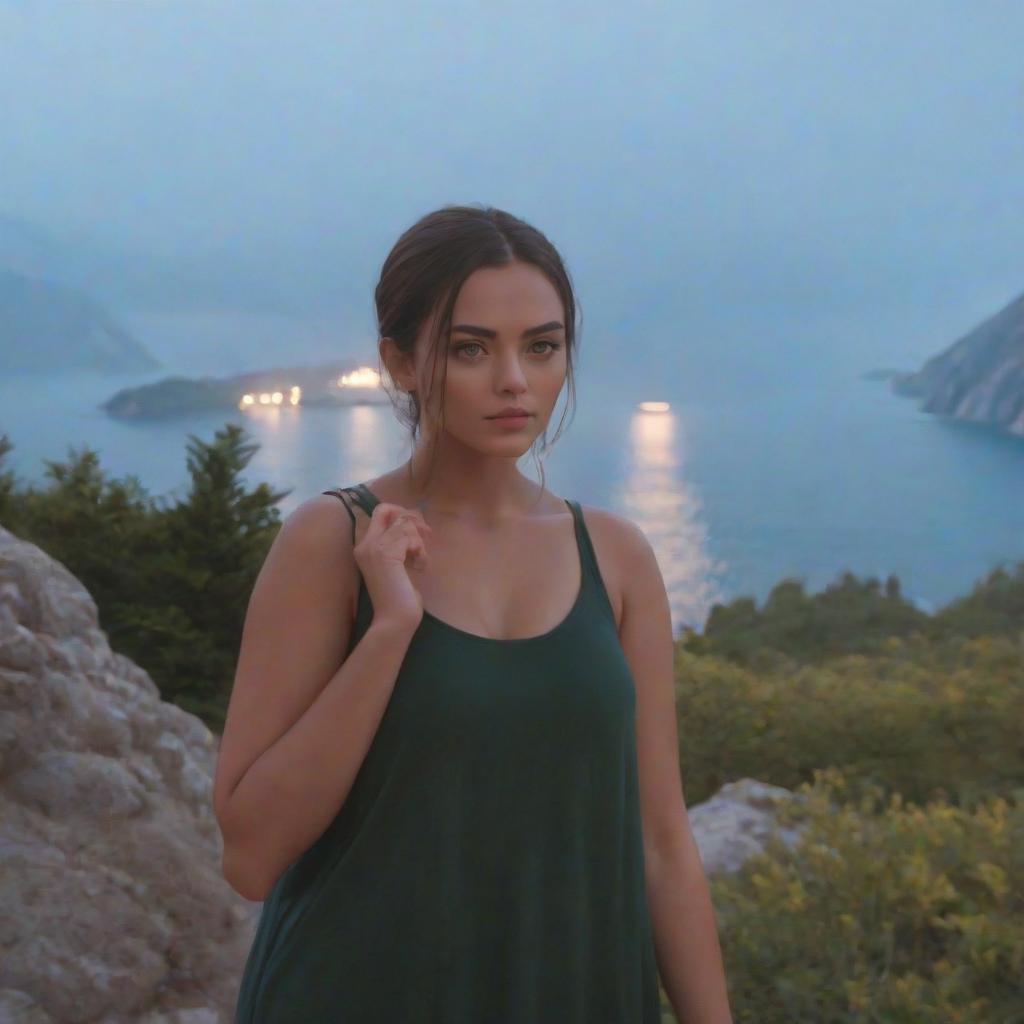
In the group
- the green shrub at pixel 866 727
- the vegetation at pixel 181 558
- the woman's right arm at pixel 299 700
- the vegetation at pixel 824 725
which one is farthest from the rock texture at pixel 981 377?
the woman's right arm at pixel 299 700

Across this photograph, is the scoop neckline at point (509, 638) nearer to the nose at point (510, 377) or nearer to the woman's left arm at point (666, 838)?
the woman's left arm at point (666, 838)

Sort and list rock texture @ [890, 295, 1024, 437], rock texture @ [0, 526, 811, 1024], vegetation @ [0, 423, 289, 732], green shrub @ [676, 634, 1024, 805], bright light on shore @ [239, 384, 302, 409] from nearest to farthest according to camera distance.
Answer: rock texture @ [0, 526, 811, 1024]
green shrub @ [676, 634, 1024, 805]
vegetation @ [0, 423, 289, 732]
bright light on shore @ [239, 384, 302, 409]
rock texture @ [890, 295, 1024, 437]

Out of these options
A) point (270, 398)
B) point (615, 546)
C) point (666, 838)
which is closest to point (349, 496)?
point (615, 546)

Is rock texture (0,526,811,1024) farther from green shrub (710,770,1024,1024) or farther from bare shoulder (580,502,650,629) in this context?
bare shoulder (580,502,650,629)

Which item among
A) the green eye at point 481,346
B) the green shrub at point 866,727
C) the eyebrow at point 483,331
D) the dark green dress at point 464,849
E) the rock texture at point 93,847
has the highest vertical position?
the eyebrow at point 483,331

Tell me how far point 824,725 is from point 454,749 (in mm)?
3905

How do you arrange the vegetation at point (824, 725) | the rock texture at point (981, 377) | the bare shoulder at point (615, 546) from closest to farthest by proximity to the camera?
the bare shoulder at point (615, 546)
the vegetation at point (824, 725)
the rock texture at point (981, 377)

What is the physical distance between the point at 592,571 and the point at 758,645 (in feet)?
19.3

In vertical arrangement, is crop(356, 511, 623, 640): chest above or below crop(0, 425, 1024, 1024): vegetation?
above

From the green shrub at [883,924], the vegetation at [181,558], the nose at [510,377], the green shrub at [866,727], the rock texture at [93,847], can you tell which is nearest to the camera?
the nose at [510,377]

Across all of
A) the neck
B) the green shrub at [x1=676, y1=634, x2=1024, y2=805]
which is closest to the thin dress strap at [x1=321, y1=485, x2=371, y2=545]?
the neck

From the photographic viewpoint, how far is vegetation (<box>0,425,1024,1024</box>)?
Result: 8.93 feet

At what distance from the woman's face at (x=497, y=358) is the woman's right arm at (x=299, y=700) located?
21 centimetres

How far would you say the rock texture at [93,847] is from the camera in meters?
2.24
